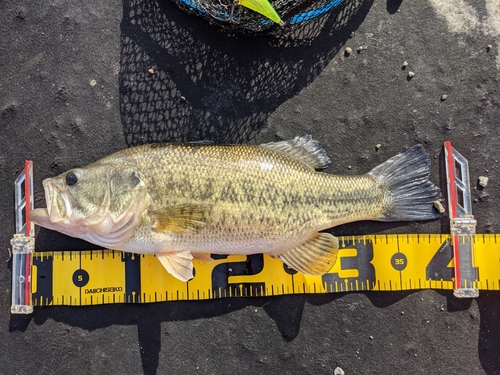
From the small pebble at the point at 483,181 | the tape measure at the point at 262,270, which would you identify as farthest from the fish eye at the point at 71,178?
the small pebble at the point at 483,181

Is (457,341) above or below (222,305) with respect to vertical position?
below

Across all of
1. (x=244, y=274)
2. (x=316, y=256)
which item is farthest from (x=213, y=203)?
(x=316, y=256)

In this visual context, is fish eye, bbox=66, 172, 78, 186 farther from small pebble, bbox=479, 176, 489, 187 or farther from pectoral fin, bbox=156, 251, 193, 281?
small pebble, bbox=479, 176, 489, 187

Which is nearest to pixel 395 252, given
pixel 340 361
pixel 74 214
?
pixel 340 361

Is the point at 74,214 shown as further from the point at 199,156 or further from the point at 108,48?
the point at 108,48

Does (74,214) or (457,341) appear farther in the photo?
(457,341)

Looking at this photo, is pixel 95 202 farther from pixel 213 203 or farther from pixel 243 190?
pixel 243 190

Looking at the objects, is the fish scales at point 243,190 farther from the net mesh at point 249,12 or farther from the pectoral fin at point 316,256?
the net mesh at point 249,12
